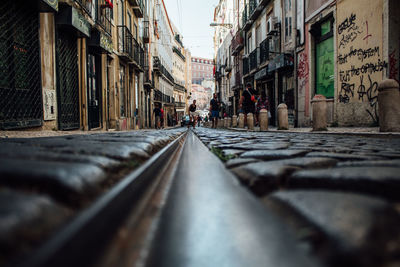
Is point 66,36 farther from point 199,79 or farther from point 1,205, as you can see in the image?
point 199,79

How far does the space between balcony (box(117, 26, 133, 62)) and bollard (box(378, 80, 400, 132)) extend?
1203cm

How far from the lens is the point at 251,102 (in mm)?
12625

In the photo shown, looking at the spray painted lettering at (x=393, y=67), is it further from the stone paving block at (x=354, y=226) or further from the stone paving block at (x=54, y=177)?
the stone paving block at (x=54, y=177)

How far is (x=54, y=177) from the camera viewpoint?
0.91m

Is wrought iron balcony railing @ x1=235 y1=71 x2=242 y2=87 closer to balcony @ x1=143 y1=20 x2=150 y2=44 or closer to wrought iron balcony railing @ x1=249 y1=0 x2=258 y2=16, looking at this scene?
wrought iron balcony railing @ x1=249 y1=0 x2=258 y2=16

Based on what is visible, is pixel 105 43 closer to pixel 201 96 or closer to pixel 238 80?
pixel 238 80

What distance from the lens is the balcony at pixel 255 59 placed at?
1988 cm

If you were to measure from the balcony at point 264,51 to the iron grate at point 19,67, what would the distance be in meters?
13.2

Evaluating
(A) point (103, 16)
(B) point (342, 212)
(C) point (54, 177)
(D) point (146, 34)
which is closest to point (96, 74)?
(A) point (103, 16)

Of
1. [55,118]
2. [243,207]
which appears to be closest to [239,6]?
[55,118]

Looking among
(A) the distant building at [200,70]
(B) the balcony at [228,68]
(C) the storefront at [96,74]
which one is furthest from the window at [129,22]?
(A) the distant building at [200,70]

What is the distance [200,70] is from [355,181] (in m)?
117

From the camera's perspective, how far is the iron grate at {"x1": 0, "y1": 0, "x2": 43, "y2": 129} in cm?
617

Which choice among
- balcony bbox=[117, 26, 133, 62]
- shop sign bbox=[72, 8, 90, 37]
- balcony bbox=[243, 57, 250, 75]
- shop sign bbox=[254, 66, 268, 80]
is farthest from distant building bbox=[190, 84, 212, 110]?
shop sign bbox=[72, 8, 90, 37]
